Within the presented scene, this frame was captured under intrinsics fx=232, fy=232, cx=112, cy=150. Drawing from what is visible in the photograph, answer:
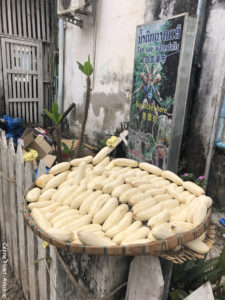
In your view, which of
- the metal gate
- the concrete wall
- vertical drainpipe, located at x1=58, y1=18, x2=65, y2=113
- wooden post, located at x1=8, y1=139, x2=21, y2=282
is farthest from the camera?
the metal gate

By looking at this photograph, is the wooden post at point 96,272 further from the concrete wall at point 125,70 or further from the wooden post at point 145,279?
the concrete wall at point 125,70

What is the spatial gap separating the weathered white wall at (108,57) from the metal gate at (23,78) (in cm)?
152

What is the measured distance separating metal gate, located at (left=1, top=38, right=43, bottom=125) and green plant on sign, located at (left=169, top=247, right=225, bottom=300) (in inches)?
304

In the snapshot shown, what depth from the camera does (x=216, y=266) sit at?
1.91 m

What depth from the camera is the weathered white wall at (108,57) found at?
5324 millimetres

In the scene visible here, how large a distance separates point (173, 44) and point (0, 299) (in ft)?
13.4

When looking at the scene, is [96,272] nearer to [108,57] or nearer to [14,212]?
[14,212]

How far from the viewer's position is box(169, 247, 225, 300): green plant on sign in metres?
1.91

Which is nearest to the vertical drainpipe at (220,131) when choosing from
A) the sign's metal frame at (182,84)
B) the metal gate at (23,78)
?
the sign's metal frame at (182,84)

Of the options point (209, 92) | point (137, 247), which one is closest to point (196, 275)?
point (137, 247)

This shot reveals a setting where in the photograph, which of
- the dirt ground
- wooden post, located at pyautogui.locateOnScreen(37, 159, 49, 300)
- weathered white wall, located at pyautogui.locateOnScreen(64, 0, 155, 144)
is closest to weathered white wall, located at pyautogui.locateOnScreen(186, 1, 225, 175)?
the dirt ground

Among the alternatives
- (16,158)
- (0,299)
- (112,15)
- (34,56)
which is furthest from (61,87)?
(0,299)

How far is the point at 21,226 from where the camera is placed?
2.49m

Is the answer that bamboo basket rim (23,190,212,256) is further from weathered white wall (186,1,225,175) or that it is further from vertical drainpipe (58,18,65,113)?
vertical drainpipe (58,18,65,113)
